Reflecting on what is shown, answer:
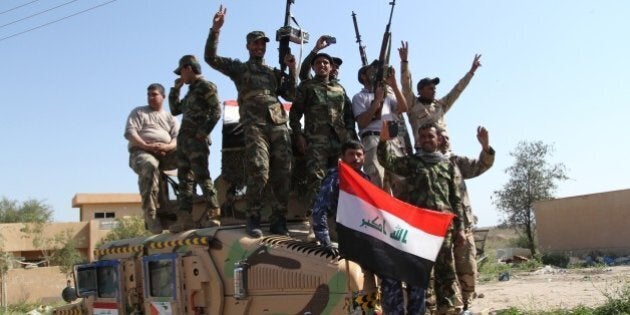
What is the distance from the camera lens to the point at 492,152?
572 cm

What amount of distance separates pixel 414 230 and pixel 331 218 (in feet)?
4.31

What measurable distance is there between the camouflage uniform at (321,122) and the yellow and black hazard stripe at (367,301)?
145 centimetres

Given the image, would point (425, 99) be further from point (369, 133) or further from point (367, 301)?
point (367, 301)

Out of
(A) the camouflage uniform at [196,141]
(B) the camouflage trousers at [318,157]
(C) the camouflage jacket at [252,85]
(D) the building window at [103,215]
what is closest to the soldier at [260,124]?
(C) the camouflage jacket at [252,85]

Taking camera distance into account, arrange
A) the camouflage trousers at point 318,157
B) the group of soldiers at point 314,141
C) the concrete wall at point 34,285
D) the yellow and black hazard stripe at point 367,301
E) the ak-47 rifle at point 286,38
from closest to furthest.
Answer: the yellow and black hazard stripe at point 367,301
the group of soldiers at point 314,141
the camouflage trousers at point 318,157
the ak-47 rifle at point 286,38
the concrete wall at point 34,285

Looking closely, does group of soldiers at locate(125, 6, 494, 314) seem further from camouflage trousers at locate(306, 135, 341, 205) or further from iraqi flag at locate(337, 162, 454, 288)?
iraqi flag at locate(337, 162, 454, 288)

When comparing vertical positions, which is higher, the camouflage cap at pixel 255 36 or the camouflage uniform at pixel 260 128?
the camouflage cap at pixel 255 36

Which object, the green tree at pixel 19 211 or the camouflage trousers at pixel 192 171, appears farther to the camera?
the green tree at pixel 19 211

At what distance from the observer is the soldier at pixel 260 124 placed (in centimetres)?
594

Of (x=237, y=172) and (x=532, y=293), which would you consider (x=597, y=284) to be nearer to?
(x=532, y=293)

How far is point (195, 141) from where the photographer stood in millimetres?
6547

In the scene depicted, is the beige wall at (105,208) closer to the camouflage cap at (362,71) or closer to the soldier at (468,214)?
the camouflage cap at (362,71)

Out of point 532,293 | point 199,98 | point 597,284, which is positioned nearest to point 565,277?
point 597,284

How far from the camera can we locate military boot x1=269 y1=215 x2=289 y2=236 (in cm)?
594
